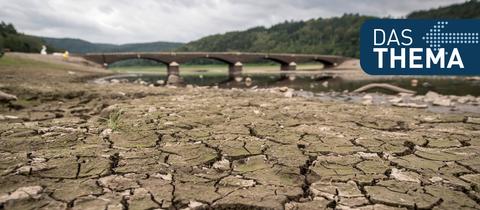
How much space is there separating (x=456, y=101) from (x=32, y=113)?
43.4 ft

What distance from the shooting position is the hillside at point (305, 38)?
321ft

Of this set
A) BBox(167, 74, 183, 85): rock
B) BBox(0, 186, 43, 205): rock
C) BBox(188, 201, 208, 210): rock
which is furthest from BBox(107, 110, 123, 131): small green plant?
BBox(167, 74, 183, 85): rock

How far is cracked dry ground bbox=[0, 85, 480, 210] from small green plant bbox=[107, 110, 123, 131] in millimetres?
114

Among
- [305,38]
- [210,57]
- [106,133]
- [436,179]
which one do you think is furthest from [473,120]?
[305,38]

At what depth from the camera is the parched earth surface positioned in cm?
340

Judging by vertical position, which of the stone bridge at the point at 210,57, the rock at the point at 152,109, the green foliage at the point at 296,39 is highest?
the green foliage at the point at 296,39

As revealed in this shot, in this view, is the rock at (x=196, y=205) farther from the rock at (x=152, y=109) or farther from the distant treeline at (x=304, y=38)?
the distant treeline at (x=304, y=38)

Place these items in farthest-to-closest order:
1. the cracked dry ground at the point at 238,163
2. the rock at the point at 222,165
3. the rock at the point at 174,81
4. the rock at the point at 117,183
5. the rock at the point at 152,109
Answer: the rock at the point at 174,81 → the rock at the point at 152,109 → the rock at the point at 222,165 → the rock at the point at 117,183 → the cracked dry ground at the point at 238,163

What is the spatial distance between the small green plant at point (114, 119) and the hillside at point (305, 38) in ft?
295

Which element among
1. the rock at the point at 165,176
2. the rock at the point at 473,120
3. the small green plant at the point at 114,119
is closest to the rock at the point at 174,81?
the small green plant at the point at 114,119

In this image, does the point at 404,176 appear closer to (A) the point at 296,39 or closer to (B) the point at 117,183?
(B) the point at 117,183

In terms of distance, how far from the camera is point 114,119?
7.10 metres

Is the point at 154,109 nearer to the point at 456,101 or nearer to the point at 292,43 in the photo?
the point at 456,101

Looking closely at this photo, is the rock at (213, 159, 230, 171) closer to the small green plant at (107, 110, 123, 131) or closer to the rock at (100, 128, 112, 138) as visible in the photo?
the rock at (100, 128, 112, 138)
